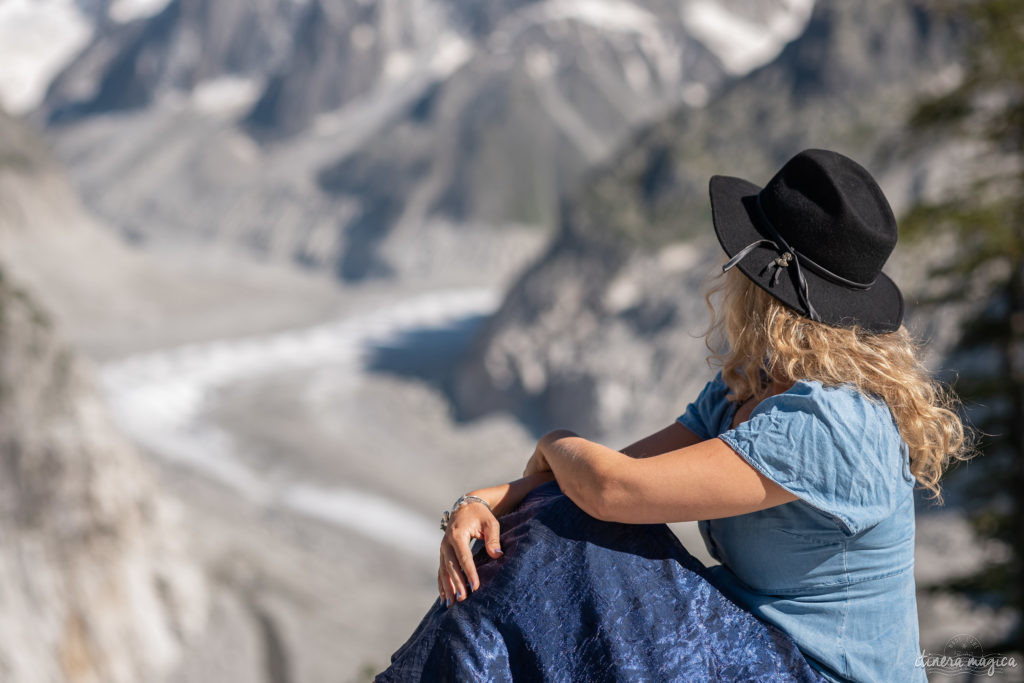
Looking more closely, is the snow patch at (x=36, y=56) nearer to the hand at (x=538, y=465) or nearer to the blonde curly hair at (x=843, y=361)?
the hand at (x=538, y=465)

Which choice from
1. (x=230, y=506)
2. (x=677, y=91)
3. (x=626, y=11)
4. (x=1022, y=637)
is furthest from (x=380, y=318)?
(x=626, y=11)

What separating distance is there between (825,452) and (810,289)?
40 centimetres

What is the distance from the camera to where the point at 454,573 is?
7.02ft

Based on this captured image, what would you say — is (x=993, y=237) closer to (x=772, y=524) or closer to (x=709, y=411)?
(x=709, y=411)

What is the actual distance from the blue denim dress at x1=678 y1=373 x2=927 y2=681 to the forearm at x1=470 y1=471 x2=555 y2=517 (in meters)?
0.53

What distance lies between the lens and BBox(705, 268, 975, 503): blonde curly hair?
2020 millimetres

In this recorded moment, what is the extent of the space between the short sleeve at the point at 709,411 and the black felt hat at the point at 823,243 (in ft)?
1.55

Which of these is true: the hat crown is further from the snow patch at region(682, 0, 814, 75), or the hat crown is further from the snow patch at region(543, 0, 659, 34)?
the snow patch at region(682, 0, 814, 75)

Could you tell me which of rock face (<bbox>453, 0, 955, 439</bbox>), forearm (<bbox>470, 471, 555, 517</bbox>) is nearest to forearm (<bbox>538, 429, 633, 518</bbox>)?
forearm (<bbox>470, 471, 555, 517</bbox>)

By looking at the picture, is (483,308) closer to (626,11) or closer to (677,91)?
(677,91)

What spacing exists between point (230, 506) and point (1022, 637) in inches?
749

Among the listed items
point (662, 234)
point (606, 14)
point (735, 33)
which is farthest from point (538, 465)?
point (735, 33)

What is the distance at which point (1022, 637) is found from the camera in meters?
6.52

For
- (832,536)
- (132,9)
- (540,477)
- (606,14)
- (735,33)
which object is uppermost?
(132,9)
